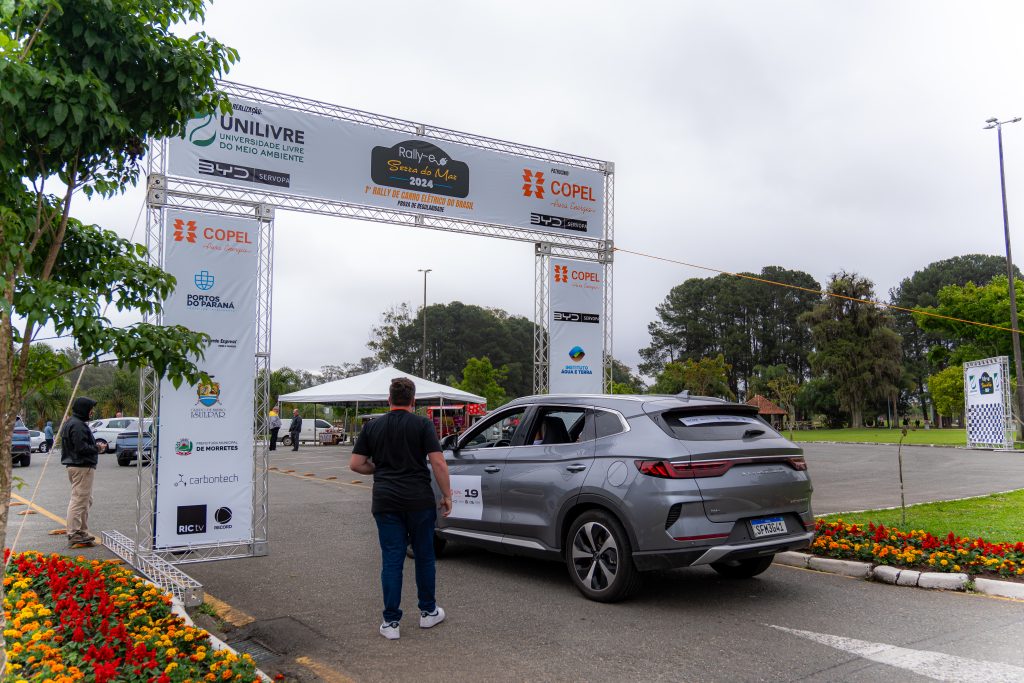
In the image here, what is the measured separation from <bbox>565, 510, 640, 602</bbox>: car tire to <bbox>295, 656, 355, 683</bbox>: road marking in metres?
2.30

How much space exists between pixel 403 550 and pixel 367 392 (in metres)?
22.9

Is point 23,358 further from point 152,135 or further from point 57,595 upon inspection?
point 57,595

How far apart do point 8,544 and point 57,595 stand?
500cm

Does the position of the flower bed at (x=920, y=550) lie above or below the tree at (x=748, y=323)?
below

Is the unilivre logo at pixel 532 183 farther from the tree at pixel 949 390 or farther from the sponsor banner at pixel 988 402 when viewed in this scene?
the tree at pixel 949 390

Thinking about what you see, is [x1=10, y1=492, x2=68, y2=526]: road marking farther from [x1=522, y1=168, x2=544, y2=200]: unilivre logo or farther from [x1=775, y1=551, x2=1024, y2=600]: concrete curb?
[x1=775, y1=551, x2=1024, y2=600]: concrete curb

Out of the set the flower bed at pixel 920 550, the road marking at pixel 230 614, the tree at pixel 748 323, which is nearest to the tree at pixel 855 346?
the tree at pixel 748 323

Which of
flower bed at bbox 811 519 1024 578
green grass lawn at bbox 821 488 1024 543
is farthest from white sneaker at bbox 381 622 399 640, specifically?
green grass lawn at bbox 821 488 1024 543

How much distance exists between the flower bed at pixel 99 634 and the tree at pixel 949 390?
63817 mm

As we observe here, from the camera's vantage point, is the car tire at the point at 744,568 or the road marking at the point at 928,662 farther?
the car tire at the point at 744,568

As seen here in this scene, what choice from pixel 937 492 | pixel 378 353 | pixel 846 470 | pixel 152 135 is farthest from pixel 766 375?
pixel 152 135

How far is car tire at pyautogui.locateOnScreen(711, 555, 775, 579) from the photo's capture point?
688 cm

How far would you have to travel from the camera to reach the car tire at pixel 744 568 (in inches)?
271

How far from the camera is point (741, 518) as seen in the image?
5.80 meters
